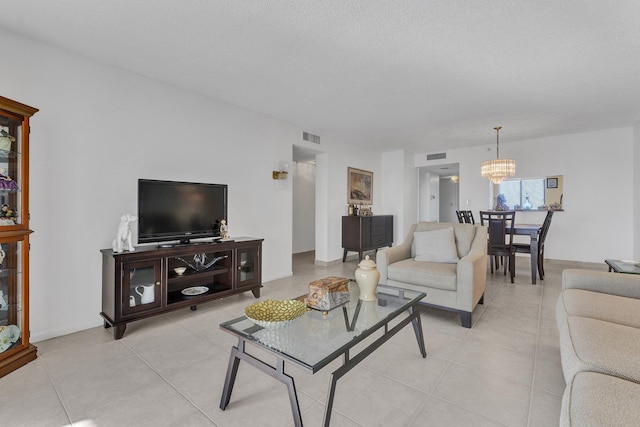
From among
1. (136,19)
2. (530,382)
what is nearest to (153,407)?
(530,382)

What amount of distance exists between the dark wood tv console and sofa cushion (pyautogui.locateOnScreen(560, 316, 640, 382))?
109 inches

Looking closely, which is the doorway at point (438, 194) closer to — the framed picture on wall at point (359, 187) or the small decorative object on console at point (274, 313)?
the framed picture on wall at point (359, 187)

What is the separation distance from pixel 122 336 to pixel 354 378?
6.31ft

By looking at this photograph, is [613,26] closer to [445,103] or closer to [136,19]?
[445,103]

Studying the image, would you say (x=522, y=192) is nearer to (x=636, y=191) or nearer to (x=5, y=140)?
(x=636, y=191)

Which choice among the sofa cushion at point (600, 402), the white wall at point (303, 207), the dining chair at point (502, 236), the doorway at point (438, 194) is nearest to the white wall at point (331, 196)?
the white wall at point (303, 207)

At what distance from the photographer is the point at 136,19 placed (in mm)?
2070

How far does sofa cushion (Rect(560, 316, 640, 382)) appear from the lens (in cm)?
108

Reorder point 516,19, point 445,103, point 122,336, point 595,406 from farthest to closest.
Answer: point 445,103 < point 122,336 < point 516,19 < point 595,406

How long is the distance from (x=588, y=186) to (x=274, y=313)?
6.23 meters

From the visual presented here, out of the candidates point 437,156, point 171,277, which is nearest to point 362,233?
point 437,156

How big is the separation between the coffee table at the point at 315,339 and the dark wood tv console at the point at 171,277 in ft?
4.58

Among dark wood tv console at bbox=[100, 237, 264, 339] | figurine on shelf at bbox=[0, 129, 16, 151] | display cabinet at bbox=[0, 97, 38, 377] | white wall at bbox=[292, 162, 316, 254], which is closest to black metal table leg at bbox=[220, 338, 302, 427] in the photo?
dark wood tv console at bbox=[100, 237, 264, 339]

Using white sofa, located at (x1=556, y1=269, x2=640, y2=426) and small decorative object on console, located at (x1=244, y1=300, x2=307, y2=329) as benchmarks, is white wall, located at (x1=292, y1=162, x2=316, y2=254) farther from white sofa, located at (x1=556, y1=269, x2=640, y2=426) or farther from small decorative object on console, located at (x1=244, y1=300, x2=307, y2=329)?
white sofa, located at (x1=556, y1=269, x2=640, y2=426)
